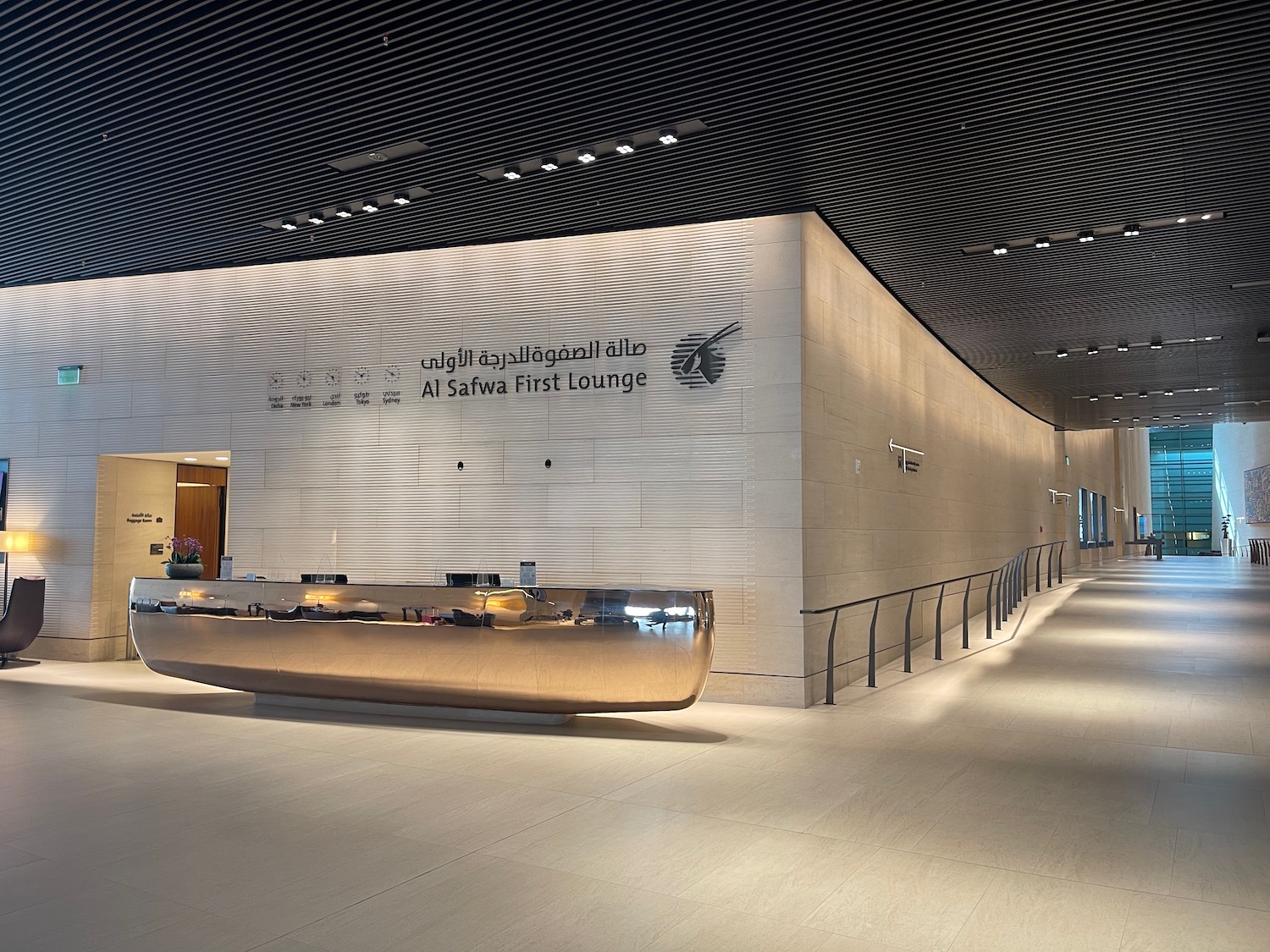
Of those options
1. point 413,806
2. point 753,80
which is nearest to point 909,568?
point 753,80

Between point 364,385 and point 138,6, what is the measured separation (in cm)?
444

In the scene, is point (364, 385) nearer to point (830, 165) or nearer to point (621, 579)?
point (621, 579)

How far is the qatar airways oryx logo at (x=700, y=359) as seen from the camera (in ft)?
25.0

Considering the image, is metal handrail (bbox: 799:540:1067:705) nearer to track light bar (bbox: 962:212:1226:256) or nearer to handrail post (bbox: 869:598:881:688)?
handrail post (bbox: 869:598:881:688)

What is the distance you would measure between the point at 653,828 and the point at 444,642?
254cm

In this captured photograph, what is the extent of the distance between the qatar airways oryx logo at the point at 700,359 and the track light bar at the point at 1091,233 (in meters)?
2.49

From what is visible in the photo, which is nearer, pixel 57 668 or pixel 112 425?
pixel 57 668

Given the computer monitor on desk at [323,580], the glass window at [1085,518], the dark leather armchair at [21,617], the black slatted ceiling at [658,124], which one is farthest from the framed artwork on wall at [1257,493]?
the dark leather armchair at [21,617]

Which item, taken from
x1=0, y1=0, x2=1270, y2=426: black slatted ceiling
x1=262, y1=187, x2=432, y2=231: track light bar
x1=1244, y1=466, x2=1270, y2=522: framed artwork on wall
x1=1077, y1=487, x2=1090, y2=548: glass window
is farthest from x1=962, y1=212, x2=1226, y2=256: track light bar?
x1=1244, y1=466, x2=1270, y2=522: framed artwork on wall

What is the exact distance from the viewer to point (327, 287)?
9.09m

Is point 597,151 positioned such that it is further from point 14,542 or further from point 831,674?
point 14,542

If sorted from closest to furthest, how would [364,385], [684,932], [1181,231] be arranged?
[684,932]
[1181,231]
[364,385]

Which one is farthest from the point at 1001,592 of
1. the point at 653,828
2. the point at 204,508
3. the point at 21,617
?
the point at 21,617

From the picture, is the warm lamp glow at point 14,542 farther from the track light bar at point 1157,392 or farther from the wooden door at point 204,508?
the track light bar at point 1157,392
